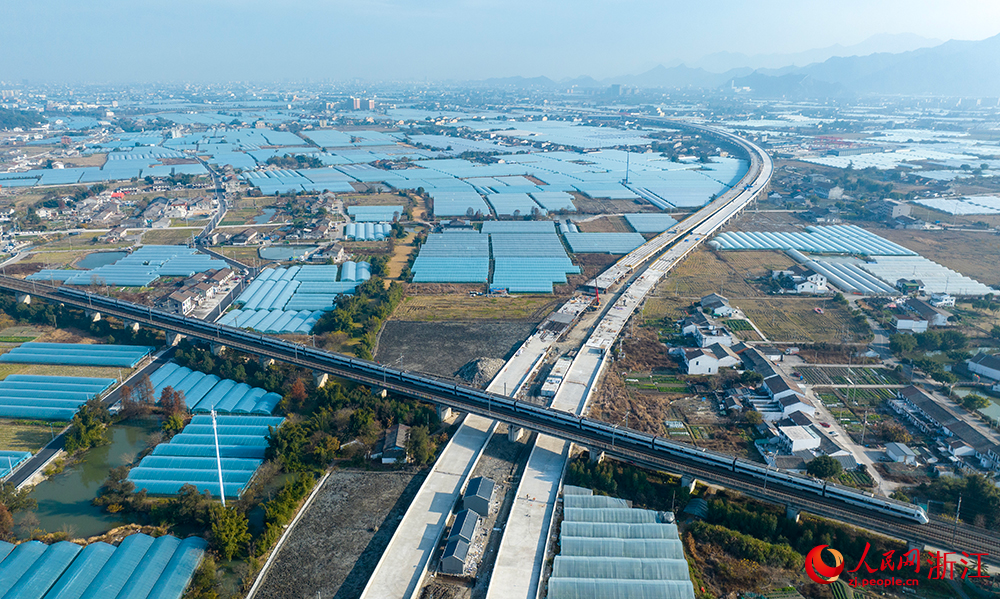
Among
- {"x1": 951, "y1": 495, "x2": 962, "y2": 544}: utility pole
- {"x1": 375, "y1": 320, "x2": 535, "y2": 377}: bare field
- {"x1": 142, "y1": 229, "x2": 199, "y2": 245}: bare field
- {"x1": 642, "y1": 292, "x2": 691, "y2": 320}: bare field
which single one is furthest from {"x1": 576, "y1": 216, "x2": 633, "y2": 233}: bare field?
{"x1": 951, "y1": 495, "x2": 962, "y2": 544}: utility pole

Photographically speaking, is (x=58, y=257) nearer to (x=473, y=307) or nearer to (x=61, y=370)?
(x=61, y=370)

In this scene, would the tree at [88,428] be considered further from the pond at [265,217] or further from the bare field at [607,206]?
the bare field at [607,206]

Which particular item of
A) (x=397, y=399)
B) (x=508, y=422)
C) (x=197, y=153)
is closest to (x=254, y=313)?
(x=397, y=399)

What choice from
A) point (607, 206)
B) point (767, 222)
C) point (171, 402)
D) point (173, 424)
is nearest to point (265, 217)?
point (607, 206)

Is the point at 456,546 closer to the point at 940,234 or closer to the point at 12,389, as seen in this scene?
the point at 12,389

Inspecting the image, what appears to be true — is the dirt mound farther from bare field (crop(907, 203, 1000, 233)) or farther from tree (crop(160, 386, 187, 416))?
bare field (crop(907, 203, 1000, 233))

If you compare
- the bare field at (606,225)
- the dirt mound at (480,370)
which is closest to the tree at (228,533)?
the dirt mound at (480,370)
